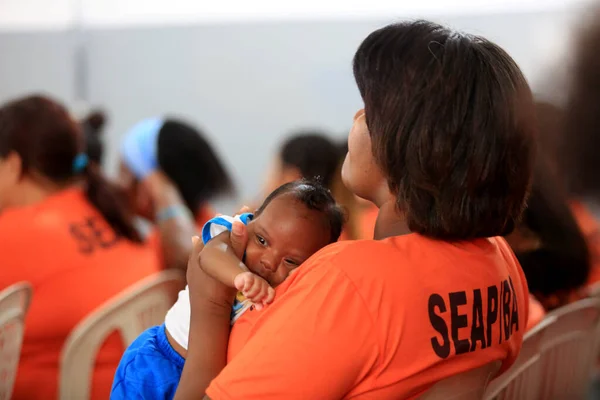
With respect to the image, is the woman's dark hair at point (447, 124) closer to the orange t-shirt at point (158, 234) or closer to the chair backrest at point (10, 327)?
the chair backrest at point (10, 327)

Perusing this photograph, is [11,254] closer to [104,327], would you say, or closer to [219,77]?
[104,327]

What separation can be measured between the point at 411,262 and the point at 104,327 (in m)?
1.15

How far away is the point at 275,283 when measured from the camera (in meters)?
1.10

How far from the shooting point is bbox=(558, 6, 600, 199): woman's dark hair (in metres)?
0.66

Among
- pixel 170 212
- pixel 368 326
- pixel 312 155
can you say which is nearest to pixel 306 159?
pixel 312 155

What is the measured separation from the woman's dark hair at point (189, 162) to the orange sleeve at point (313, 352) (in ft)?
6.73

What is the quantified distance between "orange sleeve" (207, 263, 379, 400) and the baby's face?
20 centimetres

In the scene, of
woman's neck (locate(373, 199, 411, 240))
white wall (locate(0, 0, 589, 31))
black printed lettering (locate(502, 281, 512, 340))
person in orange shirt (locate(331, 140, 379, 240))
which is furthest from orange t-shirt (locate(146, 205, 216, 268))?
white wall (locate(0, 0, 589, 31))

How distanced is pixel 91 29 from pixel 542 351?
3.62 meters

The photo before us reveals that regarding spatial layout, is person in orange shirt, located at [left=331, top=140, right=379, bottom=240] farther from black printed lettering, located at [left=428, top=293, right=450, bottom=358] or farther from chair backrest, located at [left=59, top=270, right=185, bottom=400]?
black printed lettering, located at [left=428, top=293, right=450, bottom=358]

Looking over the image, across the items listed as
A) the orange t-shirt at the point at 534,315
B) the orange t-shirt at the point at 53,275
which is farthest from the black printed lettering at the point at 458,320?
the orange t-shirt at the point at 53,275

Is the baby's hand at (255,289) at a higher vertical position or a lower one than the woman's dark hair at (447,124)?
lower

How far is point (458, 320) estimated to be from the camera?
936 millimetres

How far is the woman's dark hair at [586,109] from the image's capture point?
0.66 metres
